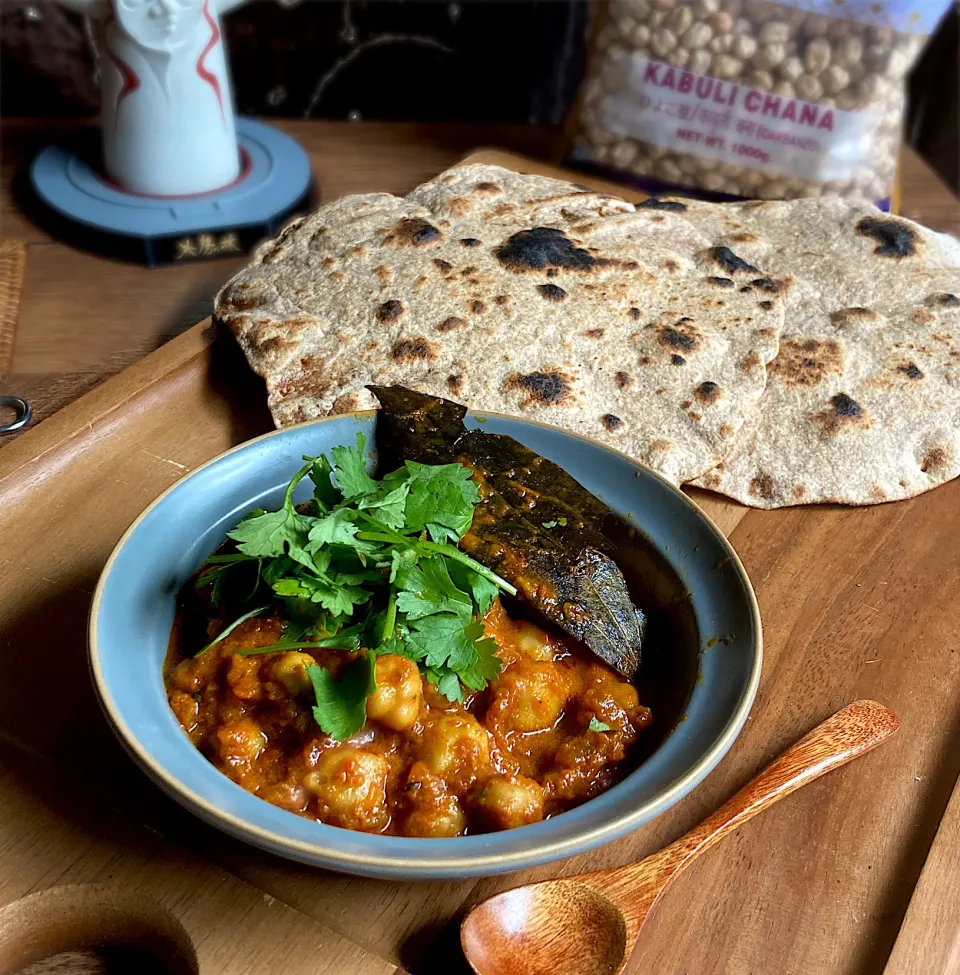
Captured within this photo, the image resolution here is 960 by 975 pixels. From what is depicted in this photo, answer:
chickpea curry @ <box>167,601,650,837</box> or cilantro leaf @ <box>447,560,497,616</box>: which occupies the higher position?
cilantro leaf @ <box>447,560,497,616</box>

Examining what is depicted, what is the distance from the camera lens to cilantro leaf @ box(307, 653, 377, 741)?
3.13 ft

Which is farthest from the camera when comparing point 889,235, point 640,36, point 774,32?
point 640,36

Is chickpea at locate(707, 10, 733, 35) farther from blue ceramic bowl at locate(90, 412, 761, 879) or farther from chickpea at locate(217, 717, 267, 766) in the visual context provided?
chickpea at locate(217, 717, 267, 766)

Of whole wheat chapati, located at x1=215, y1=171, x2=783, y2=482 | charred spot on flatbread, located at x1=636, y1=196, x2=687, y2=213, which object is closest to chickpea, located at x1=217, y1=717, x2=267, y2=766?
whole wheat chapati, located at x1=215, y1=171, x2=783, y2=482

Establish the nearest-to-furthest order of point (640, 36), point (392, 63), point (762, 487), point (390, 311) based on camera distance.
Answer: point (762, 487) < point (390, 311) < point (640, 36) < point (392, 63)

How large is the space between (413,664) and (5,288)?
1.39 meters

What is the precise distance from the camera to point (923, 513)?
5.05ft

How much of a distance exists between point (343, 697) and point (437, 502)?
0.24 meters

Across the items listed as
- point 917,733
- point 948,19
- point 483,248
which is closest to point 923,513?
point 917,733

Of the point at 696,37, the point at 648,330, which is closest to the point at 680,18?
the point at 696,37

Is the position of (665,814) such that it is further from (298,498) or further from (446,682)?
(298,498)

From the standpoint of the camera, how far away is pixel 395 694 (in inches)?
38.3

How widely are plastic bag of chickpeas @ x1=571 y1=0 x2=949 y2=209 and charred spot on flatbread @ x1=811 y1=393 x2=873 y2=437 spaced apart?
0.88m

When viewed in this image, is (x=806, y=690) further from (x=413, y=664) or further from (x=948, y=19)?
(x=948, y=19)
